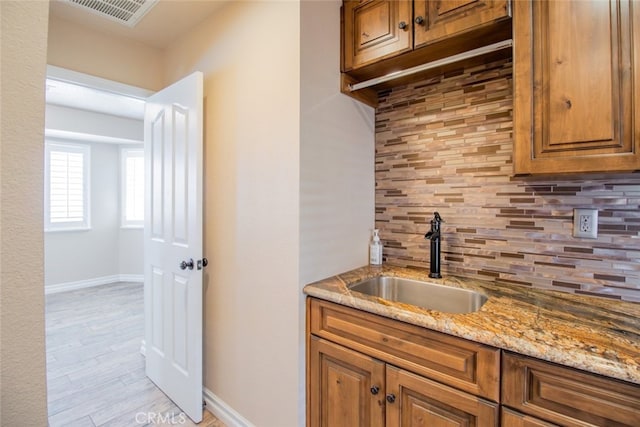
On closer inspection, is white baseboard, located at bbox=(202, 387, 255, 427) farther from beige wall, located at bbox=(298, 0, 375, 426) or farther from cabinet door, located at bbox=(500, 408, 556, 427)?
cabinet door, located at bbox=(500, 408, 556, 427)

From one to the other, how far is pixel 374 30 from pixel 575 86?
0.91 meters

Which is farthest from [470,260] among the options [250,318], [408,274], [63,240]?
[63,240]

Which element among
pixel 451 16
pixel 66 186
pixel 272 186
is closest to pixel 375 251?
pixel 272 186

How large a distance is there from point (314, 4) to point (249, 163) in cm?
85

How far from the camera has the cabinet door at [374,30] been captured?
4.69ft

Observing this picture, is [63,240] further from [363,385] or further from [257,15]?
[363,385]

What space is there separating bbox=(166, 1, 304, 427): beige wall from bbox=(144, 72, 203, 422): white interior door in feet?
0.46

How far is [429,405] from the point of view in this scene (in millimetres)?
1068

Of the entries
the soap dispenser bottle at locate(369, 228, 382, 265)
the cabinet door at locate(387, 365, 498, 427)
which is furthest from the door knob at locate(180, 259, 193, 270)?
the cabinet door at locate(387, 365, 498, 427)

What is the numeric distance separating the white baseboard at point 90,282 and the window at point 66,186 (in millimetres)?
817

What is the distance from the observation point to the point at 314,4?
1469 millimetres

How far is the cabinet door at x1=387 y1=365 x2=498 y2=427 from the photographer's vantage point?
3.15ft

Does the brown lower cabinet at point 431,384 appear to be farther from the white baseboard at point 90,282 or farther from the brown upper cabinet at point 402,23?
the white baseboard at point 90,282

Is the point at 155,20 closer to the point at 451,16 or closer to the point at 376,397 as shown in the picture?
the point at 451,16
